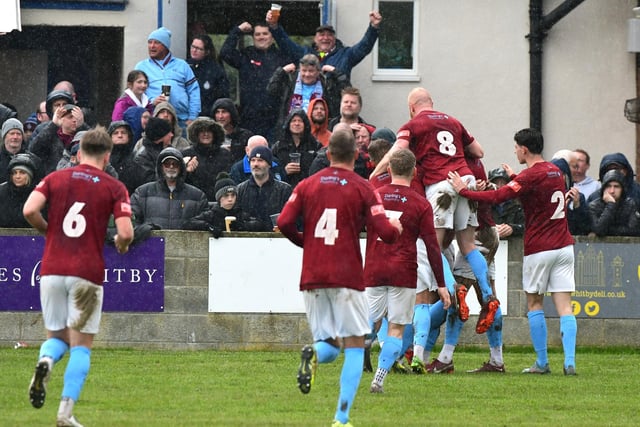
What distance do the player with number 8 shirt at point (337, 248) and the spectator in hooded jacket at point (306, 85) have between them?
8.66 meters

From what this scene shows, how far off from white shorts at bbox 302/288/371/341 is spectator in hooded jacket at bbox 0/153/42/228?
23.2 ft

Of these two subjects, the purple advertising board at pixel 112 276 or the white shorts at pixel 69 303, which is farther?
the purple advertising board at pixel 112 276

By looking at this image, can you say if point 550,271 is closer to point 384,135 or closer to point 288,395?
point 384,135

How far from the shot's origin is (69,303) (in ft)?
33.1

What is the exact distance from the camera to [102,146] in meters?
10.2

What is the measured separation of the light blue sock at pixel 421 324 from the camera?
14.1m

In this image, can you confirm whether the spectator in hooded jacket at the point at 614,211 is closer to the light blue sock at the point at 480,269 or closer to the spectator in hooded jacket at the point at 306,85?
the spectator in hooded jacket at the point at 306,85

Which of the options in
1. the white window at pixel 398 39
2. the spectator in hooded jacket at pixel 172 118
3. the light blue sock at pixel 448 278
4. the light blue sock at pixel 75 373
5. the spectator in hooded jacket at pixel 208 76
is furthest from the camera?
the white window at pixel 398 39

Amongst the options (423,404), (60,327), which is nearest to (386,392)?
(423,404)

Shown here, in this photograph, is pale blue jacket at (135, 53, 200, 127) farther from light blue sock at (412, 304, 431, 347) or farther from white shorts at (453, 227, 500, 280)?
light blue sock at (412, 304, 431, 347)

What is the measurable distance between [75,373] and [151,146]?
8325 millimetres

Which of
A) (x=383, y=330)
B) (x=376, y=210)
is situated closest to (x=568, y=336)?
(x=383, y=330)

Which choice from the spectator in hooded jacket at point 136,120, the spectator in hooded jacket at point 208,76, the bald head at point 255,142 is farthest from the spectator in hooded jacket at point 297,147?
the spectator in hooded jacket at point 208,76

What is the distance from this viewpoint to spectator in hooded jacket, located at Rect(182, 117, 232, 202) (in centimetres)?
1783
